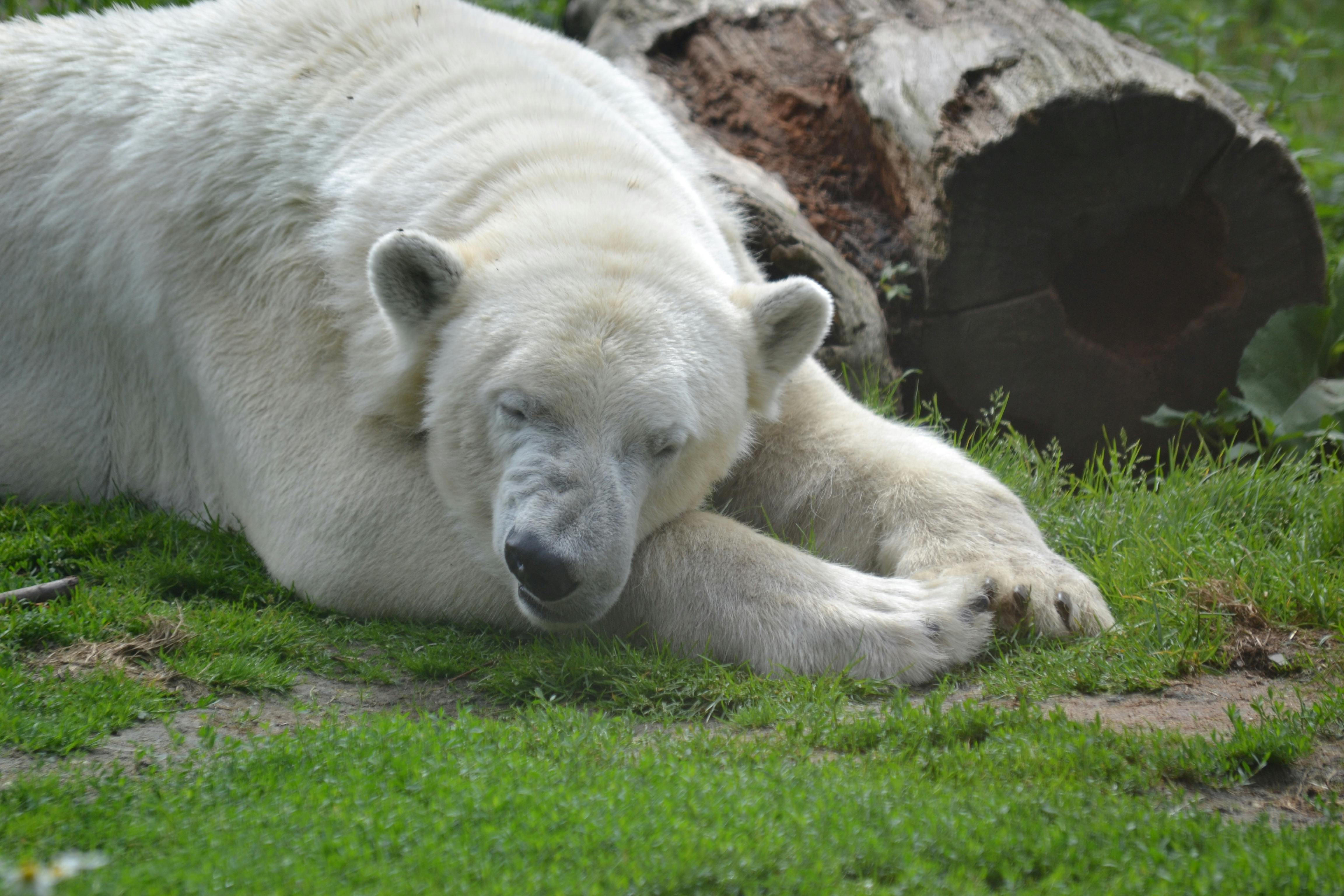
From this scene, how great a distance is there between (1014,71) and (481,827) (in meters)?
5.22

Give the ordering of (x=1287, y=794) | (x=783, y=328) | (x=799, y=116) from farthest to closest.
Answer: (x=799, y=116), (x=783, y=328), (x=1287, y=794)

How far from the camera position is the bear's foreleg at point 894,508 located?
4.00 m

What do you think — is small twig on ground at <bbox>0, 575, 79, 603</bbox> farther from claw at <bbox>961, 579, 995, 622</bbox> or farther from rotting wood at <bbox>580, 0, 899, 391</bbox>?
rotting wood at <bbox>580, 0, 899, 391</bbox>

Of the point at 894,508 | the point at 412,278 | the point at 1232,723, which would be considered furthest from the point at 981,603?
the point at 412,278

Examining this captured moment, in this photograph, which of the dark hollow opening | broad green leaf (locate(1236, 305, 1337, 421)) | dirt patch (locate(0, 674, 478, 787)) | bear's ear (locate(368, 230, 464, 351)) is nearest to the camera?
dirt patch (locate(0, 674, 478, 787))

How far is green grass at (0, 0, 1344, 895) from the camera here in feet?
7.63

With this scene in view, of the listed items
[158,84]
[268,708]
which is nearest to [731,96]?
[158,84]

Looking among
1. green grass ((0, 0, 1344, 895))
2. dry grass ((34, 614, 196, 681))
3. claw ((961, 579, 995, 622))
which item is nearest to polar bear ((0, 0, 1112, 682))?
claw ((961, 579, 995, 622))

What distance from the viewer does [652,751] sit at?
3.03 metres

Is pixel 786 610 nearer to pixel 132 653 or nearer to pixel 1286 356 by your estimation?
pixel 132 653

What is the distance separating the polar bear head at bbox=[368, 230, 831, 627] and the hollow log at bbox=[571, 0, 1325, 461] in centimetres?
238

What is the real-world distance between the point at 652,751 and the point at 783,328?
1.73m

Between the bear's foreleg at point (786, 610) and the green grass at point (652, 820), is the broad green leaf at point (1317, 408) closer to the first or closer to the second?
the bear's foreleg at point (786, 610)

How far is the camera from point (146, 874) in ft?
7.14
